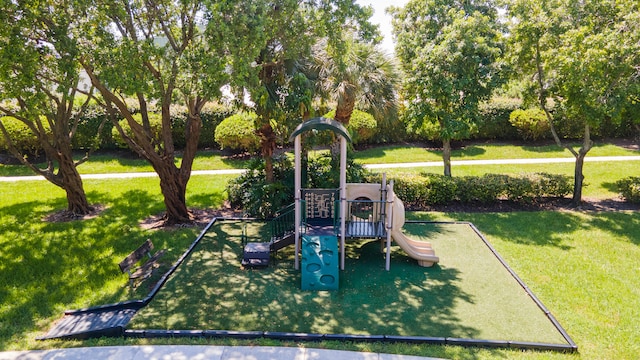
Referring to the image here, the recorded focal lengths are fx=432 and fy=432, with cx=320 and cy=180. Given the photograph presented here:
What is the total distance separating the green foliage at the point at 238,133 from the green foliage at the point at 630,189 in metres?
12.9

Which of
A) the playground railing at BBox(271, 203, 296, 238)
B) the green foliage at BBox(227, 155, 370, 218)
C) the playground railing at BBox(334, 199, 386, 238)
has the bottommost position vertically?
the playground railing at BBox(271, 203, 296, 238)

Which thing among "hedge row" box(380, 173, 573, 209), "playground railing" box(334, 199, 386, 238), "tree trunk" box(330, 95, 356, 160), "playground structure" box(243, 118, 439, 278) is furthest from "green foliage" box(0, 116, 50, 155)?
"hedge row" box(380, 173, 573, 209)

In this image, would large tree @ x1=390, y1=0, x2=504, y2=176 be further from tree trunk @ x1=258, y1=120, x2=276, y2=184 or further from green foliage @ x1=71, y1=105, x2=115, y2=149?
green foliage @ x1=71, y1=105, x2=115, y2=149

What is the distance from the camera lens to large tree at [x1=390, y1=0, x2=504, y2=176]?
1209 centimetres

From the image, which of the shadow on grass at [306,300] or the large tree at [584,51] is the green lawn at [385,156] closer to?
the large tree at [584,51]

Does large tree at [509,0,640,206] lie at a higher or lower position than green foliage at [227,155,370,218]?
higher

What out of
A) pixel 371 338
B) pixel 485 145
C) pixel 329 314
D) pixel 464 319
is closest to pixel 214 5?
pixel 329 314

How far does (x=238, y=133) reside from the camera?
1786cm

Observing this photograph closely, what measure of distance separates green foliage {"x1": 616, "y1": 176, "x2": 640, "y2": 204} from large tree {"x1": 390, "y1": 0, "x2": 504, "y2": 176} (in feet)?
16.9

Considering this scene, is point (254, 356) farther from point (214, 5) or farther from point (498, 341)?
point (214, 5)

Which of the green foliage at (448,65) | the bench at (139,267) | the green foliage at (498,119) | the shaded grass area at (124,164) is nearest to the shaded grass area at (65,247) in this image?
the bench at (139,267)

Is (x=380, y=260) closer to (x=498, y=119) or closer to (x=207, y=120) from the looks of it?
(x=207, y=120)

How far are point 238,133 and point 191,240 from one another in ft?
26.2

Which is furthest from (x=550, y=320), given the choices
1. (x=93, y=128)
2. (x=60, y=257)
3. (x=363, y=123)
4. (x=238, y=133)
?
(x=93, y=128)
